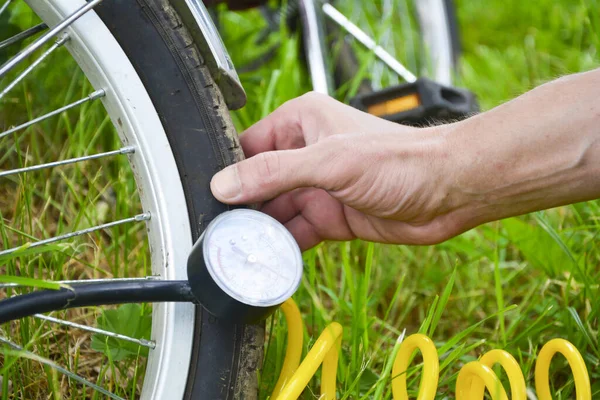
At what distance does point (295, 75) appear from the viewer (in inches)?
88.0

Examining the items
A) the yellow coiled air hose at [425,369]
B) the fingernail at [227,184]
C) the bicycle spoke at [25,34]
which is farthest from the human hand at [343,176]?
the bicycle spoke at [25,34]

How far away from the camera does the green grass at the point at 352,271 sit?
1292mm

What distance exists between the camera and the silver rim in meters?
1.07

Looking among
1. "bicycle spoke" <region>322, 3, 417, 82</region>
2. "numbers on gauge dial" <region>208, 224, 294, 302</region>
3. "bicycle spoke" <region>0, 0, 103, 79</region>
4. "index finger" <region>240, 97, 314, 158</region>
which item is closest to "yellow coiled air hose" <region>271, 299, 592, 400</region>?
"numbers on gauge dial" <region>208, 224, 294, 302</region>

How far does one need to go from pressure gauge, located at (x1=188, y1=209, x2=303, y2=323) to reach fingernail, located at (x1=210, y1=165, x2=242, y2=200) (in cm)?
3

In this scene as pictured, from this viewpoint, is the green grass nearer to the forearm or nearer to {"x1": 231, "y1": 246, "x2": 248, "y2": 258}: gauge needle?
the forearm

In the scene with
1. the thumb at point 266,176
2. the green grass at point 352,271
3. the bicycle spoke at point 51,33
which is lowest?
the green grass at point 352,271

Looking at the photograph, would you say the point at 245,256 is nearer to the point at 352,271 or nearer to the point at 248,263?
the point at 248,263

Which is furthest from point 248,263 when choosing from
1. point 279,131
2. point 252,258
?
point 279,131

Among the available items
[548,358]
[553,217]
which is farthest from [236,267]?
[553,217]

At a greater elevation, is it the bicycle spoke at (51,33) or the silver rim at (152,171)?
the bicycle spoke at (51,33)

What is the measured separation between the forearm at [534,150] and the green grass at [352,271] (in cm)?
17

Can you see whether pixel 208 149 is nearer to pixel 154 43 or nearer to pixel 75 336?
pixel 154 43

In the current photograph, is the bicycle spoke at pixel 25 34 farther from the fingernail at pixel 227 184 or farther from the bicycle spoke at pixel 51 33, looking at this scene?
the fingernail at pixel 227 184
